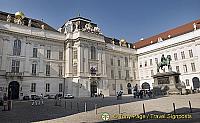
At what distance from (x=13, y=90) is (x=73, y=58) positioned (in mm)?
15081

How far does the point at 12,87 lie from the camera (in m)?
36.3

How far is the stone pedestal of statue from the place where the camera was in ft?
95.9

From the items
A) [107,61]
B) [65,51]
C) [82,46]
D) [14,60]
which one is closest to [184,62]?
[107,61]

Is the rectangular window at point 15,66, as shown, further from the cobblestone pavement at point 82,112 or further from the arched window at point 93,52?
the cobblestone pavement at point 82,112

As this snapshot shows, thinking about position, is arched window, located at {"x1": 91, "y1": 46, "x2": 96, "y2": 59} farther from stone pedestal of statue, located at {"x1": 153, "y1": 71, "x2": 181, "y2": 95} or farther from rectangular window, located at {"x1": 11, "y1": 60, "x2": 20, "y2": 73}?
stone pedestal of statue, located at {"x1": 153, "y1": 71, "x2": 181, "y2": 95}

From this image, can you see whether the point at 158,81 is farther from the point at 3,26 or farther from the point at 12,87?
the point at 3,26

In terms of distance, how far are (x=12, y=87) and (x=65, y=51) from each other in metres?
15.0

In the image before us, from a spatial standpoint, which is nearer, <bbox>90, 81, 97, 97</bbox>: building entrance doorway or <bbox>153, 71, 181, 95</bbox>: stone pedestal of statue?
<bbox>153, 71, 181, 95</bbox>: stone pedestal of statue

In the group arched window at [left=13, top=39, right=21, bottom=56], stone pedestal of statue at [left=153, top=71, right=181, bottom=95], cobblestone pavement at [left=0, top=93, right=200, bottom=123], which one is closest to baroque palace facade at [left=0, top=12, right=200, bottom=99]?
arched window at [left=13, top=39, right=21, bottom=56]

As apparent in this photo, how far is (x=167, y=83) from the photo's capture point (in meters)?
30.4

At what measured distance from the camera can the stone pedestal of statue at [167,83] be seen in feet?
95.9

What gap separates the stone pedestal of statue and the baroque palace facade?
16684 millimetres

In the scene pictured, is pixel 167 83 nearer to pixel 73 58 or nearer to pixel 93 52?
pixel 93 52

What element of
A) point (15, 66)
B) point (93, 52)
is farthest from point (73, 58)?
point (15, 66)
